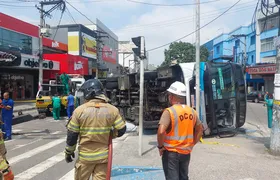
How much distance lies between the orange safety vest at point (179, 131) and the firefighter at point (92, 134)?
652 mm

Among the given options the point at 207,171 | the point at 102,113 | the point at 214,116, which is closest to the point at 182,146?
the point at 102,113

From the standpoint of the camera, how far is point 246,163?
20.0ft

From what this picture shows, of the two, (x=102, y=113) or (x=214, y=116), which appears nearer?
(x=102, y=113)

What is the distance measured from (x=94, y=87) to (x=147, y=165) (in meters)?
3.16

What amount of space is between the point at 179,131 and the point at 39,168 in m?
3.74

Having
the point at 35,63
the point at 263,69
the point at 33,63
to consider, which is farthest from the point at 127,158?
the point at 263,69

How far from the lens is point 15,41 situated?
2311 centimetres

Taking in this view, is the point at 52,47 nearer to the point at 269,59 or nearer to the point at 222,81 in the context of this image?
the point at 222,81

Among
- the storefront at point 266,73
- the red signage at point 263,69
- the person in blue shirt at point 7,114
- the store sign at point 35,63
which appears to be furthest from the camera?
the storefront at point 266,73

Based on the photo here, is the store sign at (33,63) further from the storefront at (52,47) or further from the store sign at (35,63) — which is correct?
the storefront at (52,47)

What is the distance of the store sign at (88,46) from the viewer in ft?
125

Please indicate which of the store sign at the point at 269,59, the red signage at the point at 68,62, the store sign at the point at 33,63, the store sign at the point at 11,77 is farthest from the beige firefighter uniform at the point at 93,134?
the store sign at the point at 269,59

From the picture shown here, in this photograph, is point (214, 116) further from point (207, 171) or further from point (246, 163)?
point (207, 171)

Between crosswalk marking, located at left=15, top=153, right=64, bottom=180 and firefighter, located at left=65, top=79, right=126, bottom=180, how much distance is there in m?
2.59
